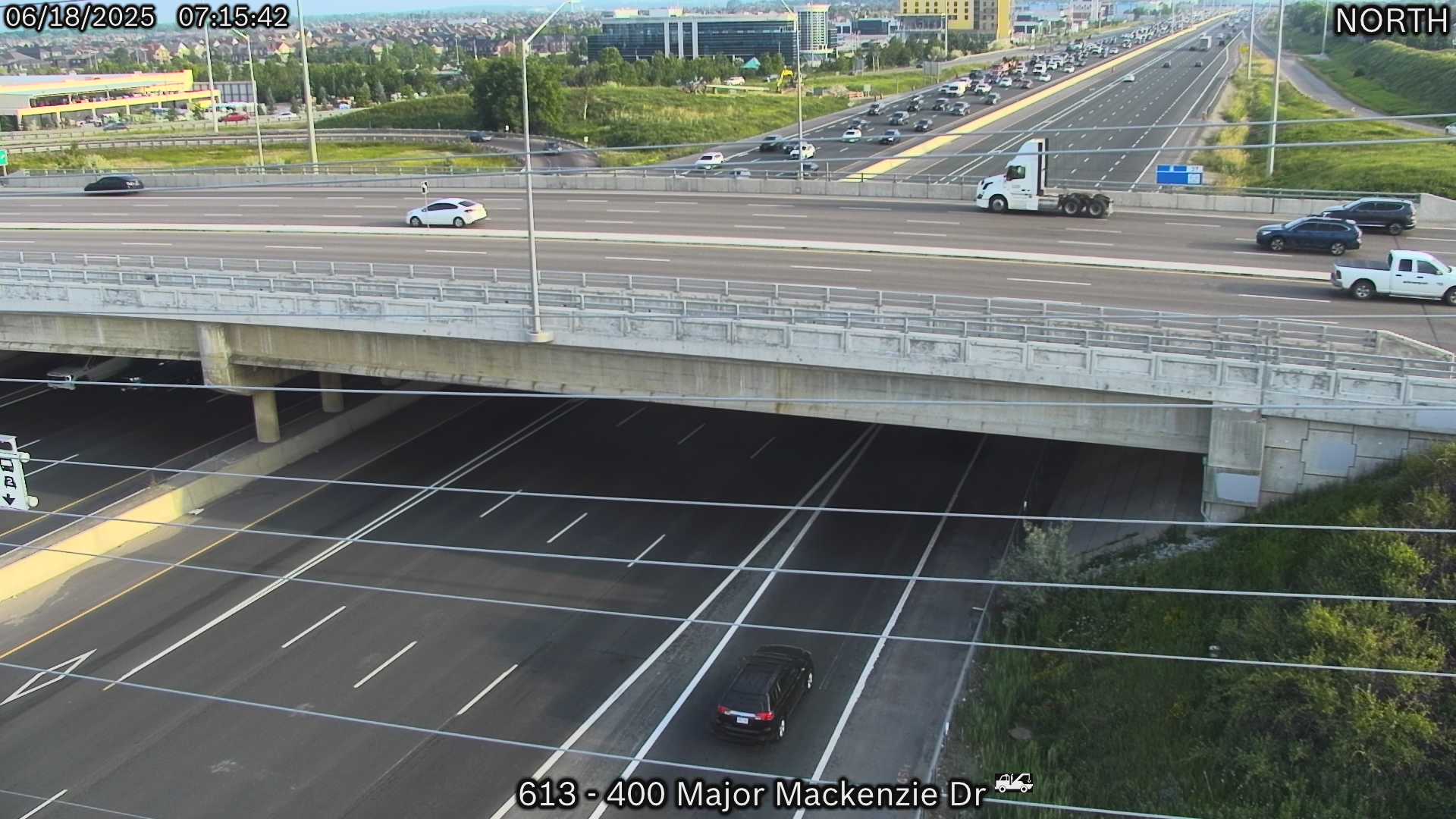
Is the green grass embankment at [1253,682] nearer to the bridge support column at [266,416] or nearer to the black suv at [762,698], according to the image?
the black suv at [762,698]

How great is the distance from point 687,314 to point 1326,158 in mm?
51891

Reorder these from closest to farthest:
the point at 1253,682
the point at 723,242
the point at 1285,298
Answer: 1. the point at 1253,682
2. the point at 1285,298
3. the point at 723,242

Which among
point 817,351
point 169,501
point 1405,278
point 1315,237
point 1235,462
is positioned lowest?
point 169,501

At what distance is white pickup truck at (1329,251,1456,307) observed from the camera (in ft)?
91.5

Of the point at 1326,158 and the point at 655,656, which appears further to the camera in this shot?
the point at 1326,158

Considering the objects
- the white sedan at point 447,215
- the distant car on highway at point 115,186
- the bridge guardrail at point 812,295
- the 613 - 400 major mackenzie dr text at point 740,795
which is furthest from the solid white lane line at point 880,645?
the distant car on highway at point 115,186

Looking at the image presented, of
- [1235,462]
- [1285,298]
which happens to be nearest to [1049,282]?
[1285,298]

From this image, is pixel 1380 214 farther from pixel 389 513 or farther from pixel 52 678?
pixel 52 678

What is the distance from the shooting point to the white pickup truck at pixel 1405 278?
27.9 meters

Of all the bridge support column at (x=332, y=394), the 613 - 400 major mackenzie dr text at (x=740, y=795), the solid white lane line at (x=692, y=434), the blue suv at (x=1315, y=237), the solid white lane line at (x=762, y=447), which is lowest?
the 613 - 400 major mackenzie dr text at (x=740, y=795)

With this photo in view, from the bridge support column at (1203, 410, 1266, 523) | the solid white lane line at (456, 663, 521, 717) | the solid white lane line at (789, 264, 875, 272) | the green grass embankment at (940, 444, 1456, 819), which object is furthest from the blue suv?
the solid white lane line at (456, 663, 521, 717)

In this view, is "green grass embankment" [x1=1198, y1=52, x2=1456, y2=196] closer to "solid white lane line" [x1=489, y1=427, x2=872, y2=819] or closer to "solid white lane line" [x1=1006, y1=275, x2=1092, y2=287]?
"solid white lane line" [x1=1006, y1=275, x2=1092, y2=287]

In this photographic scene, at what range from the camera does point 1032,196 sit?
4081 centimetres

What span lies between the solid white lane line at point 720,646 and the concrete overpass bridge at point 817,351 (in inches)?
124
